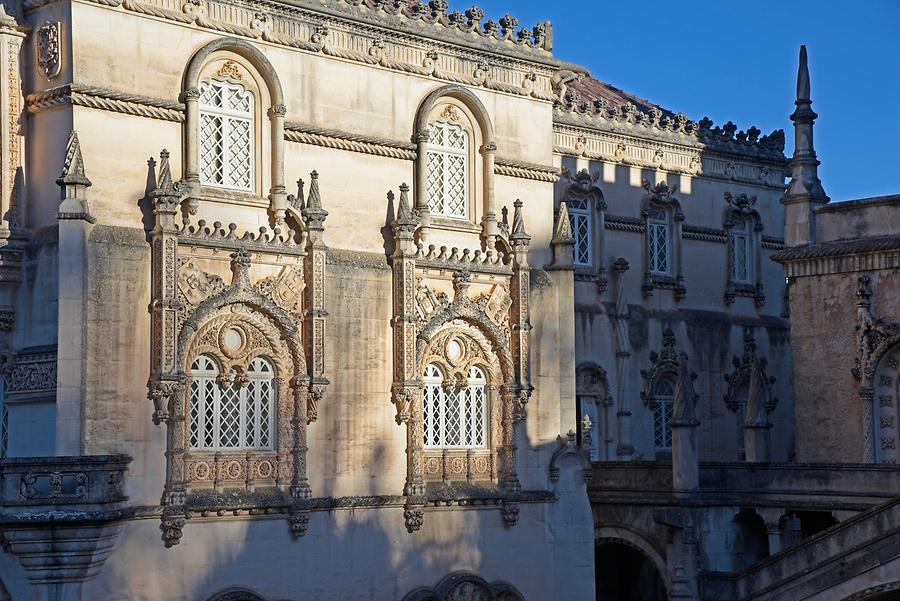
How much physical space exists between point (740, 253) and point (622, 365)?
5.48 m

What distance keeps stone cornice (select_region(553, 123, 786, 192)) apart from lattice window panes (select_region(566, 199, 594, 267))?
1.09 metres

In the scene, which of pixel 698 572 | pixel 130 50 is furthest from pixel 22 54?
pixel 698 572

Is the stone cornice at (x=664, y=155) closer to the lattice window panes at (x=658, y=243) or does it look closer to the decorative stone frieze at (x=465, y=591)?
the lattice window panes at (x=658, y=243)

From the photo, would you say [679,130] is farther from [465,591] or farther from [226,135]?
[226,135]

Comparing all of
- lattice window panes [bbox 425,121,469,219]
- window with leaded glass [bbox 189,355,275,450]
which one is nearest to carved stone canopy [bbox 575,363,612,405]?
lattice window panes [bbox 425,121,469,219]

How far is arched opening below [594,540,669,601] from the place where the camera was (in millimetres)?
34250

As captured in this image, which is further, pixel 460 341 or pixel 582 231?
pixel 582 231

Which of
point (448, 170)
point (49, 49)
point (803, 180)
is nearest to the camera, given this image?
point (49, 49)

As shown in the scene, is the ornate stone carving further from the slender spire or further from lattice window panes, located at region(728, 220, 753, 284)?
lattice window panes, located at region(728, 220, 753, 284)

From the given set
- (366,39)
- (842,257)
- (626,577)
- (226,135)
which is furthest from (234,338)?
(626,577)

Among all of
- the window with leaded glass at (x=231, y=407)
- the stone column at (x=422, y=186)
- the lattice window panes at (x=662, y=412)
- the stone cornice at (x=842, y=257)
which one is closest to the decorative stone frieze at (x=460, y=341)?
the stone column at (x=422, y=186)

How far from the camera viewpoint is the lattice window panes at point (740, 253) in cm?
3684

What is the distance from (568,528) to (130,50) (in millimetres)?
11425

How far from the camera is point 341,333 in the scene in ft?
82.9
